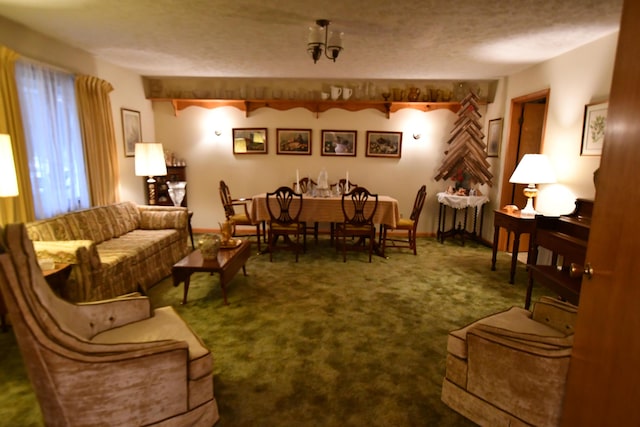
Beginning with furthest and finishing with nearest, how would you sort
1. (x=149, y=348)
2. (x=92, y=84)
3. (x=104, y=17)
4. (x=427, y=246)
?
(x=427, y=246)
(x=92, y=84)
(x=104, y=17)
(x=149, y=348)

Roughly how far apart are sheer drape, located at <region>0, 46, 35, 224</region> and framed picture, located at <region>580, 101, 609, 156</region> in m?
5.34

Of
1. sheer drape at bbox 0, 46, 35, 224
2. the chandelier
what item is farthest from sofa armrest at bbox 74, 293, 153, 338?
the chandelier

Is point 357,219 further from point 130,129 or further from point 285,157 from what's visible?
point 130,129

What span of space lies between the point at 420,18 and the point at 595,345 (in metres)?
2.74

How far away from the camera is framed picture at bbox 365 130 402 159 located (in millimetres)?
5766

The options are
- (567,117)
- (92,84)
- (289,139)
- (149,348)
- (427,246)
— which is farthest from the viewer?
(289,139)

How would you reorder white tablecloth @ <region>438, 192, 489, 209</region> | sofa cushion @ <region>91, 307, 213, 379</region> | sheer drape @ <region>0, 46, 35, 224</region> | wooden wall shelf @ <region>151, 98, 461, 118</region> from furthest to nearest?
wooden wall shelf @ <region>151, 98, 461, 118</region> → white tablecloth @ <region>438, 192, 489, 209</region> → sheer drape @ <region>0, 46, 35, 224</region> → sofa cushion @ <region>91, 307, 213, 379</region>

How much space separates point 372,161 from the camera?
586cm

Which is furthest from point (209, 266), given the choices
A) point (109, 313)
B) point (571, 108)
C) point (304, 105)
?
point (571, 108)

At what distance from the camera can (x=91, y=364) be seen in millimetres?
1367

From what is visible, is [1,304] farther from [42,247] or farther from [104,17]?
[104,17]

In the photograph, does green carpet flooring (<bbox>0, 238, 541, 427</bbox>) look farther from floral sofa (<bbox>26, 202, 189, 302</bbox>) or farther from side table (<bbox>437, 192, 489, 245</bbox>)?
side table (<bbox>437, 192, 489, 245</bbox>)

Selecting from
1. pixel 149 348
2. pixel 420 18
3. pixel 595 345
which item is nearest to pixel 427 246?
pixel 420 18

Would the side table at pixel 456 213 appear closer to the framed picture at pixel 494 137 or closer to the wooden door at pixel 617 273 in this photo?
the framed picture at pixel 494 137
